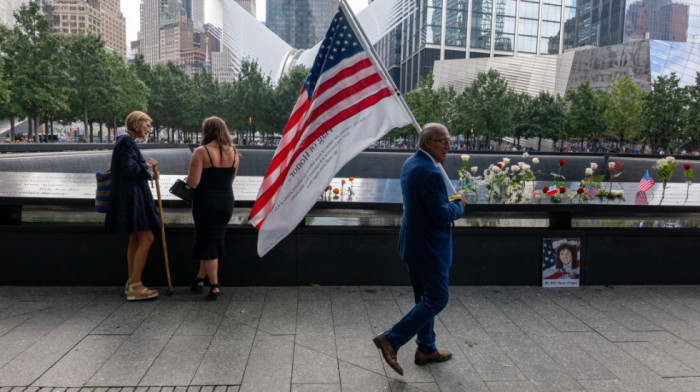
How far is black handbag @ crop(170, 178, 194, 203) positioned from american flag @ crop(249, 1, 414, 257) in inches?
64.2

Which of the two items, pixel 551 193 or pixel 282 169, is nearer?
pixel 282 169

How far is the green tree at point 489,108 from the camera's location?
46406 mm

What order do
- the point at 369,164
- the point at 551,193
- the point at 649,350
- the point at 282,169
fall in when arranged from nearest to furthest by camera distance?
the point at 282,169 → the point at 649,350 → the point at 551,193 → the point at 369,164

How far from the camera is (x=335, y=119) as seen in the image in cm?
388

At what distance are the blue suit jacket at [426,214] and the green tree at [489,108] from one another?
45.3 metres

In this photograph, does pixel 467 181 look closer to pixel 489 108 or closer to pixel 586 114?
pixel 489 108

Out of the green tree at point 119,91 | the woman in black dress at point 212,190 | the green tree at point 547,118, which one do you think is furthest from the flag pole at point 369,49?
the green tree at point 547,118

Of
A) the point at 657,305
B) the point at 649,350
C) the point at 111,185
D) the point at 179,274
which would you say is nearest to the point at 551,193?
the point at 657,305

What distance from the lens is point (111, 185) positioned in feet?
17.1

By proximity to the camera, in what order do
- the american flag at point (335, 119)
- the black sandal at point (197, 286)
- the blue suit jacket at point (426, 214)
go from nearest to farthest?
the blue suit jacket at point (426, 214), the american flag at point (335, 119), the black sandal at point (197, 286)

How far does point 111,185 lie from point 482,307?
4415 mm

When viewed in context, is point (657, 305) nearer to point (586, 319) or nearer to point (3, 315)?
point (586, 319)

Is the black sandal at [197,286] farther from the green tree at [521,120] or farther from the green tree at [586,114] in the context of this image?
the green tree at [586,114]

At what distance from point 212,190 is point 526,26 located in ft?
321
